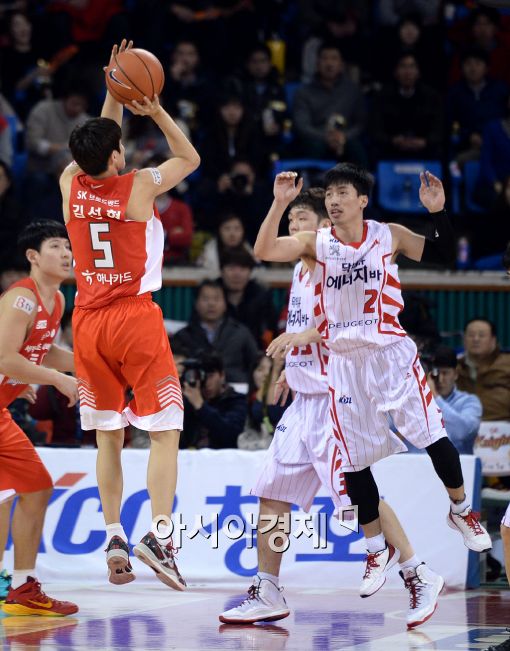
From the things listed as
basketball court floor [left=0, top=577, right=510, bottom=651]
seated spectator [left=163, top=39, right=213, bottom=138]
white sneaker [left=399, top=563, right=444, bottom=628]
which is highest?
seated spectator [left=163, top=39, right=213, bottom=138]

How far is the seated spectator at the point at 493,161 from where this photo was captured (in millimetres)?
15242

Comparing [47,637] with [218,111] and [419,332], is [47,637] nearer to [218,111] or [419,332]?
[419,332]

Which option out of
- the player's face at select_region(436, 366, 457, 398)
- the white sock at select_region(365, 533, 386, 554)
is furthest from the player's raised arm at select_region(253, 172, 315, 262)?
the player's face at select_region(436, 366, 457, 398)

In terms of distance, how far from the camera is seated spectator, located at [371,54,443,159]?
1585cm

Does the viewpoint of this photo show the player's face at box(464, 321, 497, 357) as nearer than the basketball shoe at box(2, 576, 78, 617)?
No

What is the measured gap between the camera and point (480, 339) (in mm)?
11703

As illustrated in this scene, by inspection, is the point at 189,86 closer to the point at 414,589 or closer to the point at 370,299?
the point at 370,299

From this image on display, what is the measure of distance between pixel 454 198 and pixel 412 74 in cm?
160

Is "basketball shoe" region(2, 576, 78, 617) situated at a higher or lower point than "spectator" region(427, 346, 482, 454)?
lower

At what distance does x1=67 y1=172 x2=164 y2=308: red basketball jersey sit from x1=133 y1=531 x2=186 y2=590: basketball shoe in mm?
1386

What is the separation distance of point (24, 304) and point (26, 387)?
0.66 metres

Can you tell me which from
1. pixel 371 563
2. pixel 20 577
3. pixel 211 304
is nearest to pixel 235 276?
pixel 211 304

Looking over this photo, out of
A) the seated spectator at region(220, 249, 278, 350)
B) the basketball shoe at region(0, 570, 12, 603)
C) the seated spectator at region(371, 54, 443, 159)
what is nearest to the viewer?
the basketball shoe at region(0, 570, 12, 603)

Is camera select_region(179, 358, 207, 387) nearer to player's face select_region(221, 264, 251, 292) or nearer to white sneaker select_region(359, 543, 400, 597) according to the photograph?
player's face select_region(221, 264, 251, 292)
